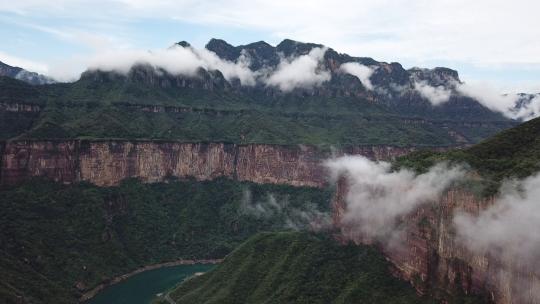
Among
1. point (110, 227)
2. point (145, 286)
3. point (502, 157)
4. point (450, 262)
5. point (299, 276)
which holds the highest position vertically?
point (502, 157)

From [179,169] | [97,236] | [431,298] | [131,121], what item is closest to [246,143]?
[179,169]

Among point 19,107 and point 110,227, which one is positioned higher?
point 19,107

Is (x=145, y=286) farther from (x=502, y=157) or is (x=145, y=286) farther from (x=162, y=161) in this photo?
(x=502, y=157)

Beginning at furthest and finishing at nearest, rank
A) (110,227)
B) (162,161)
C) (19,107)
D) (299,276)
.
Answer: (162,161), (19,107), (110,227), (299,276)

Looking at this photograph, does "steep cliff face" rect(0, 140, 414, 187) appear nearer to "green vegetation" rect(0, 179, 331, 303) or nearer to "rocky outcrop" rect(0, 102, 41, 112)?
"green vegetation" rect(0, 179, 331, 303)

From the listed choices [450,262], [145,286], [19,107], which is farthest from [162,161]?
[450,262]

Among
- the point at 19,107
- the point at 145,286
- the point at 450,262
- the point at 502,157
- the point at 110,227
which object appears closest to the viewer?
the point at 450,262

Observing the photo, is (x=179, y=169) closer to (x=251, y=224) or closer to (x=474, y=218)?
(x=251, y=224)

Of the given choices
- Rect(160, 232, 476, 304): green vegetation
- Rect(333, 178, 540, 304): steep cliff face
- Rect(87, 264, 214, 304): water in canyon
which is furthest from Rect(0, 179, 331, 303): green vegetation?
Rect(333, 178, 540, 304): steep cliff face
